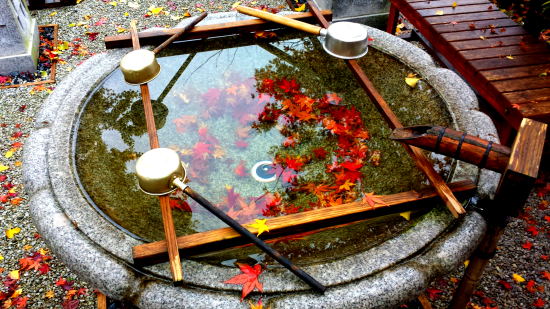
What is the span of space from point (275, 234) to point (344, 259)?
0.35 m

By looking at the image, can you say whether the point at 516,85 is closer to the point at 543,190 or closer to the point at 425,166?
the point at 543,190

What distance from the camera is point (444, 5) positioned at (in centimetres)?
428

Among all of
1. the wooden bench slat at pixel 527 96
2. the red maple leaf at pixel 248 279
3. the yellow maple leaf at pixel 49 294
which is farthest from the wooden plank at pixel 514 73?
the yellow maple leaf at pixel 49 294

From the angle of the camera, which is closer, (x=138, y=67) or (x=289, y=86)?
(x=138, y=67)

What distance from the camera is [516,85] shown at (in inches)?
124

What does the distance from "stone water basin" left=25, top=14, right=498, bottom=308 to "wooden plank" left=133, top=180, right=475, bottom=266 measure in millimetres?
98

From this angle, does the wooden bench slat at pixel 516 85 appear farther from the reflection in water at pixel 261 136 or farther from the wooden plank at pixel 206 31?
the wooden plank at pixel 206 31

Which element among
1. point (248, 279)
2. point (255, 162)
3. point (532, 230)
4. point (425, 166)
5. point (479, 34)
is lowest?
point (532, 230)

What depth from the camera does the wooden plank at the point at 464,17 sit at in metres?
3.99

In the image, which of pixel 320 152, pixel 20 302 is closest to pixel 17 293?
pixel 20 302

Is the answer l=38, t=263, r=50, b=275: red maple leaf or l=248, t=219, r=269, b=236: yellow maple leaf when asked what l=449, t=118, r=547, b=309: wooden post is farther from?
l=38, t=263, r=50, b=275: red maple leaf

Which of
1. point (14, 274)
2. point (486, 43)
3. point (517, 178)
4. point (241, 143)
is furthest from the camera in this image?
point (486, 43)

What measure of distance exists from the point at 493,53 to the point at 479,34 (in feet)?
1.19

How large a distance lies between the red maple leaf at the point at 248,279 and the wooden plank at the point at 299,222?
13 cm
